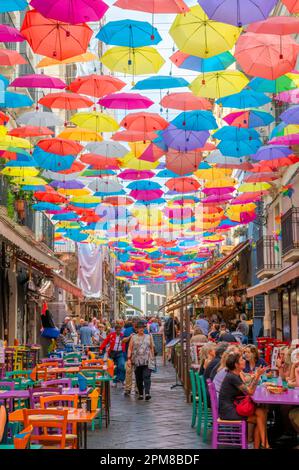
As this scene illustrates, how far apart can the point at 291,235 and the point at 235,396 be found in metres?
11.9

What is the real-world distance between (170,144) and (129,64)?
12.8 ft

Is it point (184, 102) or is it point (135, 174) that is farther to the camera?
point (135, 174)

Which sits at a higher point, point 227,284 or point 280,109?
point 280,109

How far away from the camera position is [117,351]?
20172mm

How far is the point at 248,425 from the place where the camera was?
35.1 ft

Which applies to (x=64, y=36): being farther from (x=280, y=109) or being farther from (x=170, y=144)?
(x=280, y=109)

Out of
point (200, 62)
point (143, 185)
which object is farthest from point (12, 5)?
point (143, 185)

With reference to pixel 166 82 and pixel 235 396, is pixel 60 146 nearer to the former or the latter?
pixel 166 82

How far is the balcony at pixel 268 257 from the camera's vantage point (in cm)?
2709

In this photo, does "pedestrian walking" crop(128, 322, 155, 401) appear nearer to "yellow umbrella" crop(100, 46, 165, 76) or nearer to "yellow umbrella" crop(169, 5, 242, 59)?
"yellow umbrella" crop(100, 46, 165, 76)

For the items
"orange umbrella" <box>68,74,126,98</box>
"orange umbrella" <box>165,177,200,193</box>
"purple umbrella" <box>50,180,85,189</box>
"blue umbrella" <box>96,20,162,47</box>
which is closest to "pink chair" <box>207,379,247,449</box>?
"blue umbrella" <box>96,20,162,47</box>

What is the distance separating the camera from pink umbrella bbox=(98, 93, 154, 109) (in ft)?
45.4

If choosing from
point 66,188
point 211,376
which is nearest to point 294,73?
point 211,376

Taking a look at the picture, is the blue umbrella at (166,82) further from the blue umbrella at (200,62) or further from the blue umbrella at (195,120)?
the blue umbrella at (195,120)
